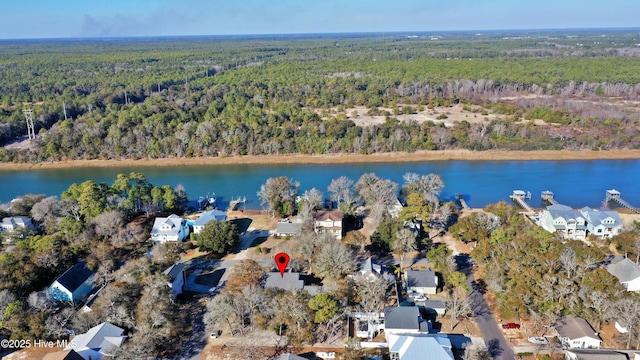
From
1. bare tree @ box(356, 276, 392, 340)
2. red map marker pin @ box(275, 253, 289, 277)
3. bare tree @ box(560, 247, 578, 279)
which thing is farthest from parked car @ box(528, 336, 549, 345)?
red map marker pin @ box(275, 253, 289, 277)

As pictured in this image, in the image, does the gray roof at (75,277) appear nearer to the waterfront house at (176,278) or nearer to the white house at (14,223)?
the waterfront house at (176,278)

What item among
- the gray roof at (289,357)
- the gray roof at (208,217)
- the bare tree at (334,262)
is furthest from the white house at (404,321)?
the gray roof at (208,217)

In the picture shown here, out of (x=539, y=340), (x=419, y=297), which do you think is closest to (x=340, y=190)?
(x=419, y=297)

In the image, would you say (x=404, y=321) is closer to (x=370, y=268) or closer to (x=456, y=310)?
(x=456, y=310)

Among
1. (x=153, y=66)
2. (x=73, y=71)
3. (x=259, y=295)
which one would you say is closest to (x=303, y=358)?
(x=259, y=295)

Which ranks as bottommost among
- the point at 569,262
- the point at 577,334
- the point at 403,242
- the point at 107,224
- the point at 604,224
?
the point at 577,334

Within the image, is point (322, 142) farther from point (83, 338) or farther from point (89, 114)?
point (83, 338)

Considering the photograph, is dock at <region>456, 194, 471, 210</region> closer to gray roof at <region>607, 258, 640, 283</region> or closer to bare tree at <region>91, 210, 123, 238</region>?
gray roof at <region>607, 258, 640, 283</region>
